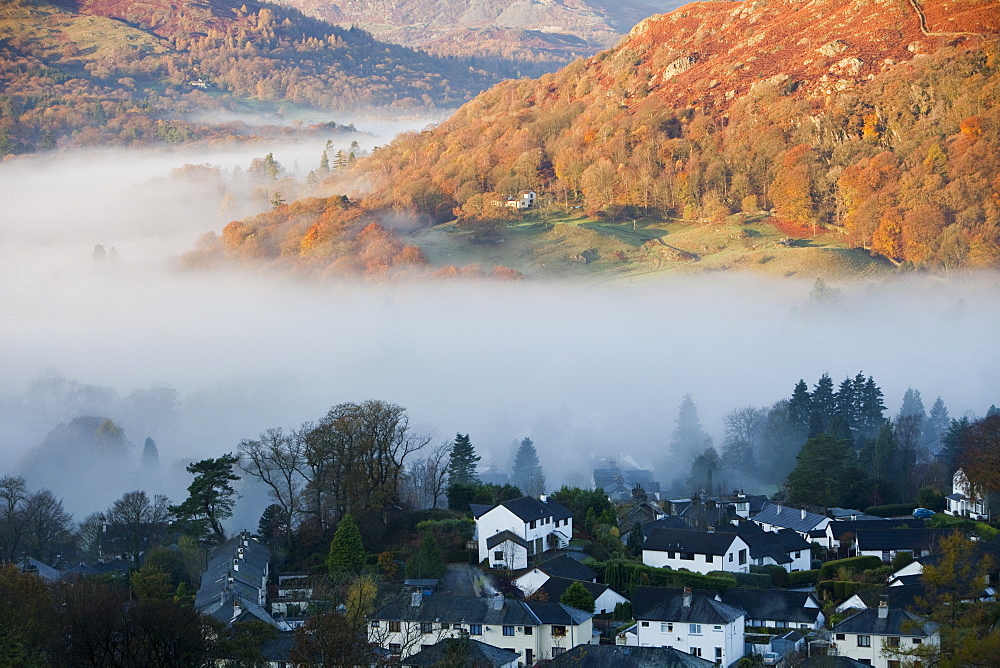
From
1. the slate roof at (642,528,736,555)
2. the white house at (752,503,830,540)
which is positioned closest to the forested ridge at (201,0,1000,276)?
the white house at (752,503,830,540)

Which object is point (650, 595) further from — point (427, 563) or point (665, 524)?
point (665, 524)

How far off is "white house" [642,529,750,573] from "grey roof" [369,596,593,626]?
335 inches

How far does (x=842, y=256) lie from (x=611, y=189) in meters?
26.5

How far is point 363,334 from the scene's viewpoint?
115m

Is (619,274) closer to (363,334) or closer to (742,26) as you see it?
(363,334)

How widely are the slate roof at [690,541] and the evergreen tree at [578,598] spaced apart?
758 cm

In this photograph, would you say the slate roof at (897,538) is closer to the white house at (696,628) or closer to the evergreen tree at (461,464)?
the white house at (696,628)

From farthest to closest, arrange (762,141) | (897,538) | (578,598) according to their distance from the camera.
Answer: (762,141) → (897,538) → (578,598)

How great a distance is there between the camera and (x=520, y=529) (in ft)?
161

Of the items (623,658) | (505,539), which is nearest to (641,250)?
(505,539)

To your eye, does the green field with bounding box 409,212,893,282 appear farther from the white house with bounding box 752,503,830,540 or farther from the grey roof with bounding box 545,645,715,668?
the grey roof with bounding box 545,645,715,668

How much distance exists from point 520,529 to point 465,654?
14218 mm

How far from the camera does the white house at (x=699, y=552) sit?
4853 centimetres

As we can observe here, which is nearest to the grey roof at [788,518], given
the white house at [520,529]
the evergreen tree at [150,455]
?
the white house at [520,529]
